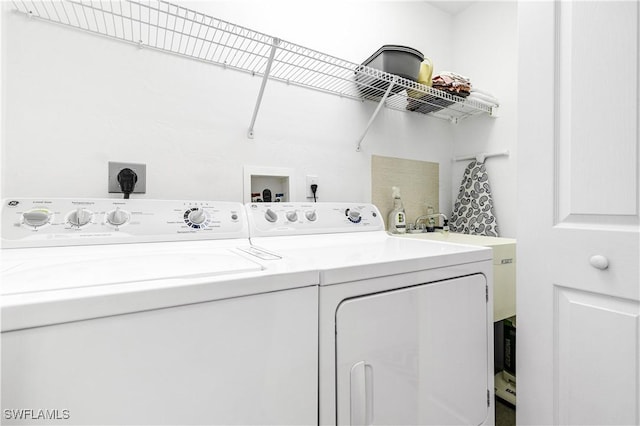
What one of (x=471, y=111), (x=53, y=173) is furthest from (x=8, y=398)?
(x=471, y=111)

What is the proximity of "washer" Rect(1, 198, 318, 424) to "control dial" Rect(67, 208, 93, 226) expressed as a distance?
0.14 metres

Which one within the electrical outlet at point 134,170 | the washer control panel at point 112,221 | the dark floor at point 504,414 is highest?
the electrical outlet at point 134,170

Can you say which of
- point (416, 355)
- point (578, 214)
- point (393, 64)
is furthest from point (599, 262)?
point (393, 64)

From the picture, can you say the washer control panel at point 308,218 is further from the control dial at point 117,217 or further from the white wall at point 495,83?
the white wall at point 495,83

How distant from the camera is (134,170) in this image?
1.19 m

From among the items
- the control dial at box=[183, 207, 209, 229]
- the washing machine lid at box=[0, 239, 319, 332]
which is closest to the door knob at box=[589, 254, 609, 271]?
the washing machine lid at box=[0, 239, 319, 332]

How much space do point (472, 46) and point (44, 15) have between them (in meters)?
2.45

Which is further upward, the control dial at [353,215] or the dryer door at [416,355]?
the control dial at [353,215]

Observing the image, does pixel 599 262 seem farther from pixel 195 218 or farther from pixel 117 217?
pixel 117 217

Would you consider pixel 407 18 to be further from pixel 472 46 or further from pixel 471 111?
pixel 471 111

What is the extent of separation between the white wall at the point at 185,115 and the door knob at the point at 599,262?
1.09 m

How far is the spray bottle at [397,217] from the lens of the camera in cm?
180

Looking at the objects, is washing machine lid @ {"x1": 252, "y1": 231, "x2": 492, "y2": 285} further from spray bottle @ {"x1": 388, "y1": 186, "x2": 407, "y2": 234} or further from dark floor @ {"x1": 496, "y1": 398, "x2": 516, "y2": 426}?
dark floor @ {"x1": 496, "y1": 398, "x2": 516, "y2": 426}

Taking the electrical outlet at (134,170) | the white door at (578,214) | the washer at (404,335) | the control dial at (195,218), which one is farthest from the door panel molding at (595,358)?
the electrical outlet at (134,170)
